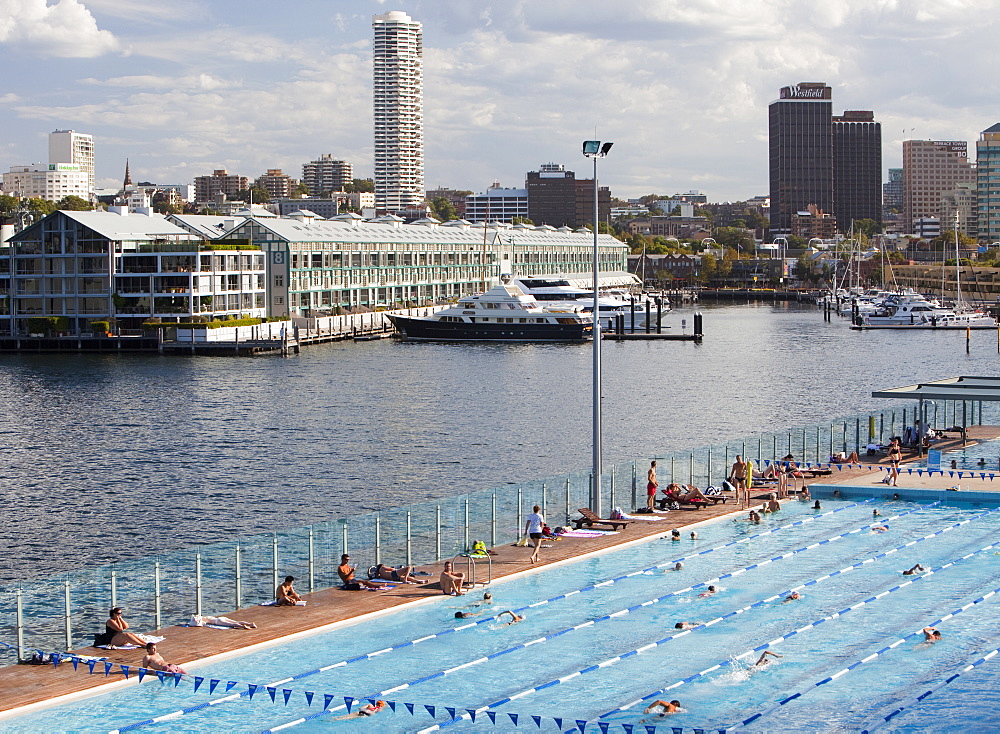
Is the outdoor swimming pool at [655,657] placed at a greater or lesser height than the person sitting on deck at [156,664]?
lesser

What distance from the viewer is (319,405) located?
7912 cm

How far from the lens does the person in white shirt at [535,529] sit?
32906 mm

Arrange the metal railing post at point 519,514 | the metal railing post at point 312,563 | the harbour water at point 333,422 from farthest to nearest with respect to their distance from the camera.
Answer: the harbour water at point 333,422
the metal railing post at point 519,514
the metal railing post at point 312,563

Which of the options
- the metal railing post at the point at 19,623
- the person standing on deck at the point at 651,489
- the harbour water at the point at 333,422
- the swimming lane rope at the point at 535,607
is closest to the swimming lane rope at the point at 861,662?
the swimming lane rope at the point at 535,607

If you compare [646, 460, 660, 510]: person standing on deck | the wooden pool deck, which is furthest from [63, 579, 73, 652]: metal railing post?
[646, 460, 660, 510]: person standing on deck

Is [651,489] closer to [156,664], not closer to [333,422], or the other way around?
[156,664]

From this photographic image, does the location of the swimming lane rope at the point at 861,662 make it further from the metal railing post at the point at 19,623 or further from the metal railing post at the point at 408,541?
the metal railing post at the point at 19,623

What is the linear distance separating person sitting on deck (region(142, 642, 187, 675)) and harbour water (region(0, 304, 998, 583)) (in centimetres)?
1586

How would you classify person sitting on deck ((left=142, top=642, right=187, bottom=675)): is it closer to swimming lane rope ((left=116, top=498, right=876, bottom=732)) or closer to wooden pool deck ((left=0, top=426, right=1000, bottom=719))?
wooden pool deck ((left=0, top=426, right=1000, bottom=719))

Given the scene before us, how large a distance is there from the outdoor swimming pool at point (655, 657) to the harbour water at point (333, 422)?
16.4 m

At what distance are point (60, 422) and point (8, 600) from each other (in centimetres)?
4942

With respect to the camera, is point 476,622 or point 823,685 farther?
point 476,622

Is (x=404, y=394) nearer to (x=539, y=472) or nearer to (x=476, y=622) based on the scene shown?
(x=539, y=472)

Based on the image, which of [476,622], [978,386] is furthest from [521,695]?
[978,386]
